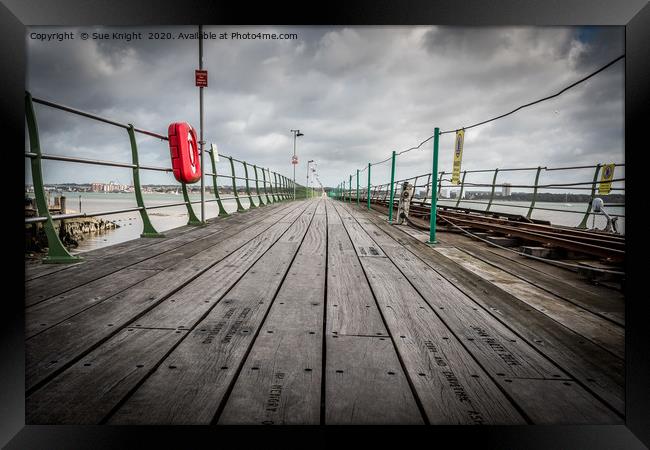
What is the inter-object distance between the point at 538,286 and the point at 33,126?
3.28 m

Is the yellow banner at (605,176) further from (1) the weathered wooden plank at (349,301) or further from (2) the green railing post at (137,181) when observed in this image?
(2) the green railing post at (137,181)

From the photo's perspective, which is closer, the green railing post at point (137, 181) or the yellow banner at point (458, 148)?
the green railing post at point (137, 181)

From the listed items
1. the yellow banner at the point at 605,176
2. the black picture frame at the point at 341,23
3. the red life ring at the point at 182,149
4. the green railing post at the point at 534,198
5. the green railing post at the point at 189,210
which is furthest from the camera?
the green railing post at the point at 534,198

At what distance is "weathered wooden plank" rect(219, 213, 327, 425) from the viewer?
2.88ft

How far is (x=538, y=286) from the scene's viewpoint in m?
2.06

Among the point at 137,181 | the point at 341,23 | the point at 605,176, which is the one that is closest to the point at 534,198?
the point at 605,176

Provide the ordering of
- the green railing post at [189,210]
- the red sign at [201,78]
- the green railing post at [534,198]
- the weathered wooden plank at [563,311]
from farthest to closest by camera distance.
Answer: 1. the green railing post at [534,198]
2. the red sign at [201,78]
3. the green railing post at [189,210]
4. the weathered wooden plank at [563,311]

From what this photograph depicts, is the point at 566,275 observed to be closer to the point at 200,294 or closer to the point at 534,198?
the point at 200,294

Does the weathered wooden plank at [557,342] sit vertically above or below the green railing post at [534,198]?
below

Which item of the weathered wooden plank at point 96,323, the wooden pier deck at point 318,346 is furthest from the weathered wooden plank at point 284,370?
the weathered wooden plank at point 96,323

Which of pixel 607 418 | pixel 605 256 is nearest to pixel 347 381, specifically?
pixel 607 418

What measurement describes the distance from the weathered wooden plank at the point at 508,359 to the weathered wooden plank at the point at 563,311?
28 centimetres

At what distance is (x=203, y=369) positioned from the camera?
3.55 ft

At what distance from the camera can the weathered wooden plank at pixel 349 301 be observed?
1423 millimetres
